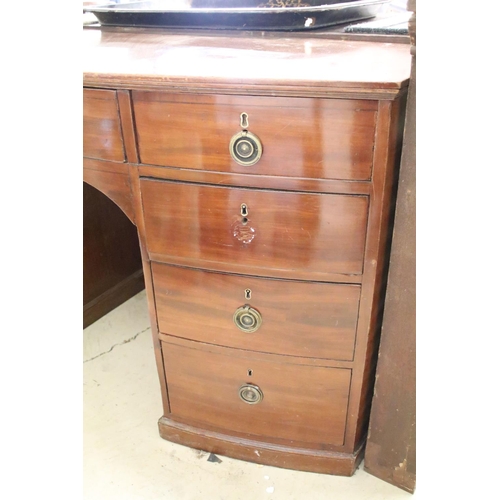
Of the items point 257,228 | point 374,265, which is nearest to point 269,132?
point 257,228

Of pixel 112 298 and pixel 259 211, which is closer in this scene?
pixel 259 211

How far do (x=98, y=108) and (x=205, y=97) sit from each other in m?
0.21

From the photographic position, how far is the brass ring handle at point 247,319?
1.00 metres

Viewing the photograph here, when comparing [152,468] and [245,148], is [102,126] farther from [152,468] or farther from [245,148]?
[152,468]

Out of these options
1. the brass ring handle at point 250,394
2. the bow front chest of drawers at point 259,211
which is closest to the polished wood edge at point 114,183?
the bow front chest of drawers at point 259,211

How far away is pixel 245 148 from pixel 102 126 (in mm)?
280

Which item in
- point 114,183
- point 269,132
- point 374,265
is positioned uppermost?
point 269,132

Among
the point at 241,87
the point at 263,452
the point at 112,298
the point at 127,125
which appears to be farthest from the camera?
the point at 112,298

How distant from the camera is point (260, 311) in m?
1.00

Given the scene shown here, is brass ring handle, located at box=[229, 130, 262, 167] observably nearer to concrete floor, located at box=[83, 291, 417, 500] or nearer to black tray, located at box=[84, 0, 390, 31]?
black tray, located at box=[84, 0, 390, 31]

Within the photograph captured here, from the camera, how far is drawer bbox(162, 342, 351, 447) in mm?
1047
